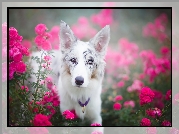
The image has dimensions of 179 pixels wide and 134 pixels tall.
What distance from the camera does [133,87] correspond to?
467cm

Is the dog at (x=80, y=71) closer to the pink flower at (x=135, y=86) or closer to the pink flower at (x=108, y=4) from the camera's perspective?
the pink flower at (x=108, y=4)

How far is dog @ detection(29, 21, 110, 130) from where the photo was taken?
3463 mm

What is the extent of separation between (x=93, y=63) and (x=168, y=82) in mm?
1453

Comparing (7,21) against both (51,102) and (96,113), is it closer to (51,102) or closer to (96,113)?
(51,102)

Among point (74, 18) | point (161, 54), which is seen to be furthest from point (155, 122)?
point (74, 18)

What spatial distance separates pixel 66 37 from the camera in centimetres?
359

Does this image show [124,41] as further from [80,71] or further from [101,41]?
[80,71]

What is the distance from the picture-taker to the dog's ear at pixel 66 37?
358 cm

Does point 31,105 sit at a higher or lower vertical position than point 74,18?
lower

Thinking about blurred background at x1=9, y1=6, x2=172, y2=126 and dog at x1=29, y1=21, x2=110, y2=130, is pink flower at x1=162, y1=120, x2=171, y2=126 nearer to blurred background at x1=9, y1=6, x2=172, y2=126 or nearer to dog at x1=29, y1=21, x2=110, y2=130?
blurred background at x1=9, y1=6, x2=172, y2=126

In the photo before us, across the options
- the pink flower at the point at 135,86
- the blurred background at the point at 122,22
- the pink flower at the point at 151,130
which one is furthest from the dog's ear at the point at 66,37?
the pink flower at the point at 135,86

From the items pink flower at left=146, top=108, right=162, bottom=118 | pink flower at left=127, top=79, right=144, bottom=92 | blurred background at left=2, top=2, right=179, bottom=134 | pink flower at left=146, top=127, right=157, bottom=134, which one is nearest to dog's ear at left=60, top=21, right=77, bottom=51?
blurred background at left=2, top=2, right=179, bottom=134

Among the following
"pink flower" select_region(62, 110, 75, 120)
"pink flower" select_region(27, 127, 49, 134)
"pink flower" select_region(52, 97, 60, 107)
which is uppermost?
"pink flower" select_region(52, 97, 60, 107)

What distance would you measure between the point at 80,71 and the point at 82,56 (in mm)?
172
